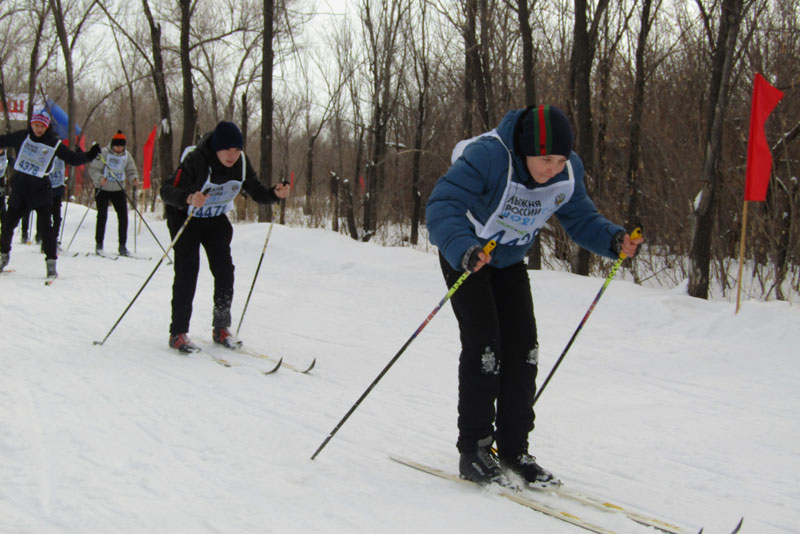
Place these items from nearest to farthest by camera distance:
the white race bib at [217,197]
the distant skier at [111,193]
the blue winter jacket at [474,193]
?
the blue winter jacket at [474,193], the white race bib at [217,197], the distant skier at [111,193]

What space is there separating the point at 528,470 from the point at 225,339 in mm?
2890

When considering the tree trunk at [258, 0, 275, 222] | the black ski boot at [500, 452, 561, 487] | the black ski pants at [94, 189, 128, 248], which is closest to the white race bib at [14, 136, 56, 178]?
the black ski pants at [94, 189, 128, 248]

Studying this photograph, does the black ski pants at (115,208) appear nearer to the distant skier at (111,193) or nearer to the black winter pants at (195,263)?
the distant skier at (111,193)

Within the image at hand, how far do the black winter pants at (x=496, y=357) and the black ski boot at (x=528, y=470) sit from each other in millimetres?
31

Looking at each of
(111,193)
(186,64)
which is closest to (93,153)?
(111,193)

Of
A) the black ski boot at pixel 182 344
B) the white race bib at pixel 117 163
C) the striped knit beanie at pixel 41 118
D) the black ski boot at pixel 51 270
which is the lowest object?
the black ski boot at pixel 182 344

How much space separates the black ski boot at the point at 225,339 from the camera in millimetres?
4816

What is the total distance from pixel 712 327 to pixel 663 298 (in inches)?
27.3

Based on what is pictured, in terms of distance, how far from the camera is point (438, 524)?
2248 millimetres

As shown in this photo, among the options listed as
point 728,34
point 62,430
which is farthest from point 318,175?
point 62,430

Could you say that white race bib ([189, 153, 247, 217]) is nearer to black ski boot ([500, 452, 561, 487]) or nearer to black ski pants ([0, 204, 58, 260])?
black ski boot ([500, 452, 561, 487])

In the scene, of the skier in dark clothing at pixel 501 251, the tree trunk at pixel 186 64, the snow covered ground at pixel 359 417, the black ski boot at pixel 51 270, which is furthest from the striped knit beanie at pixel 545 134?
the tree trunk at pixel 186 64

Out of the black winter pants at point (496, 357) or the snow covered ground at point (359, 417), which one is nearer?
the snow covered ground at point (359, 417)

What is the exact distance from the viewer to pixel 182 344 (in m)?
4.62
